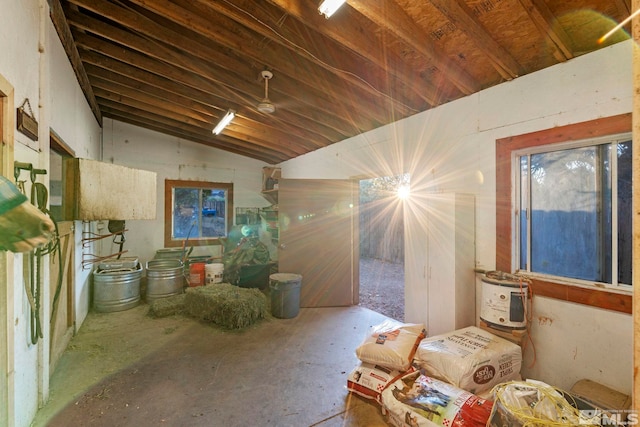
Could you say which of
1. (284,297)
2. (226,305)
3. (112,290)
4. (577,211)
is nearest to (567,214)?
(577,211)

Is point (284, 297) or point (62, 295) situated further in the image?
point (284, 297)

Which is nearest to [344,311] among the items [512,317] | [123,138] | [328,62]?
[512,317]

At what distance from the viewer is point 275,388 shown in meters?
2.33

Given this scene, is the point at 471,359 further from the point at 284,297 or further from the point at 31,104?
the point at 31,104

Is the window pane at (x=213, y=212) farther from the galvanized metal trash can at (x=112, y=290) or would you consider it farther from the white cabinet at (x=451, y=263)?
the white cabinet at (x=451, y=263)

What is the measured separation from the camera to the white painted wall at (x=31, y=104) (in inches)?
61.7

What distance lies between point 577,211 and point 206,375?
11.2 ft

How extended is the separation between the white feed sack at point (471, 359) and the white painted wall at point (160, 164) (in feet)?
17.6

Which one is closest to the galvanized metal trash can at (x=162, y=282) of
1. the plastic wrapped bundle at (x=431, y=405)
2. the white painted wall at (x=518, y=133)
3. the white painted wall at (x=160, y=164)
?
the white painted wall at (x=160, y=164)

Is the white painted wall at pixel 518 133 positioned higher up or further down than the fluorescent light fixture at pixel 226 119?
further down

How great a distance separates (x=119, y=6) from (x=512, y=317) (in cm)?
436

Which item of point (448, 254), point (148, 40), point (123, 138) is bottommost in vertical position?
point (448, 254)

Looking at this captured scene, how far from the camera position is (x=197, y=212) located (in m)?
6.30

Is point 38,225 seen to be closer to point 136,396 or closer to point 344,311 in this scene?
point 136,396
